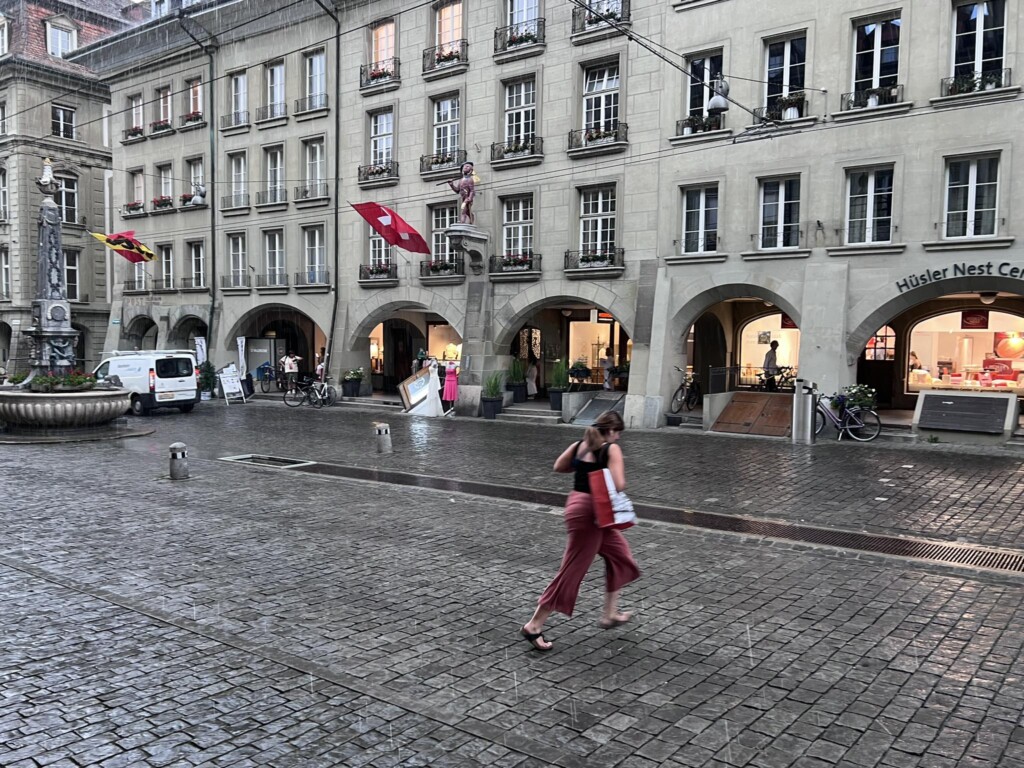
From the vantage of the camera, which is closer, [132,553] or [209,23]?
[132,553]

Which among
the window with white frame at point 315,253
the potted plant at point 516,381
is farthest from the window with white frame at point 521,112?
the window with white frame at point 315,253

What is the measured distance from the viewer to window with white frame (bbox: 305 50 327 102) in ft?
97.1

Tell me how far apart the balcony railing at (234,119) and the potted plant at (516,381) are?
15888 mm

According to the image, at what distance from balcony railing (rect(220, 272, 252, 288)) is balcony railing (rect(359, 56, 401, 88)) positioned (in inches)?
367

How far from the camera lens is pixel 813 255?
19109 millimetres

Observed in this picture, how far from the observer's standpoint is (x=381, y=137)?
2825 centimetres

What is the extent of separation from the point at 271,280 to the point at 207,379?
4.70 meters

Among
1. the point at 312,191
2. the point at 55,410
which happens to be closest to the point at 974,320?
the point at 312,191

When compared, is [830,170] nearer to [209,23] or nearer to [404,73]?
[404,73]

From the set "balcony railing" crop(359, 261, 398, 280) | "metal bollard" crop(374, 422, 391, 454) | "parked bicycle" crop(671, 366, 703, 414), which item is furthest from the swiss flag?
"metal bollard" crop(374, 422, 391, 454)

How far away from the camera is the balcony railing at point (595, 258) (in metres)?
22.2

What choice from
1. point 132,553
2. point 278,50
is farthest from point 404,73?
point 132,553

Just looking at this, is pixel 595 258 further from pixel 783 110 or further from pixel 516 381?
pixel 783 110

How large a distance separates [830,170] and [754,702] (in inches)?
663
